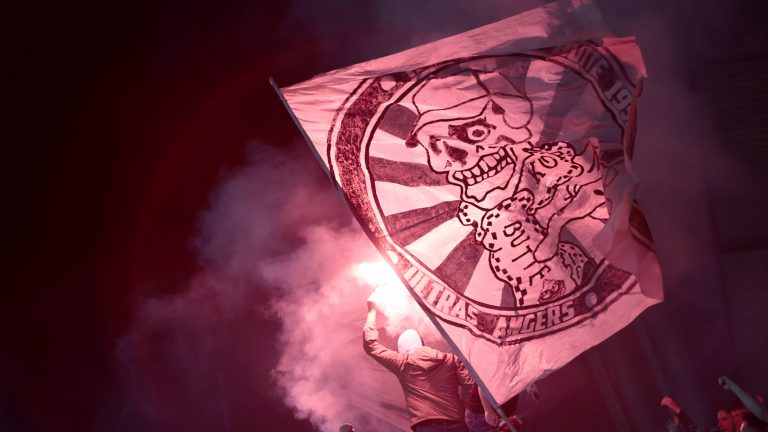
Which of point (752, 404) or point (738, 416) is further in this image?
point (738, 416)

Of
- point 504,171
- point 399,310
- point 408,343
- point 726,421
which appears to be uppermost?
point 504,171

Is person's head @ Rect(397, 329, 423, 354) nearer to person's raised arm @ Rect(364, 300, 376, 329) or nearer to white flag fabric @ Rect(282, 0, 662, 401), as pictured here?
person's raised arm @ Rect(364, 300, 376, 329)

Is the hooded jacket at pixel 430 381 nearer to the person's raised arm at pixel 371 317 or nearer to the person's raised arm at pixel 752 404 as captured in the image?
the person's raised arm at pixel 371 317

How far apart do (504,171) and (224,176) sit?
3620mm

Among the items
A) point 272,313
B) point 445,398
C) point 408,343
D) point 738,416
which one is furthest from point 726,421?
point 272,313

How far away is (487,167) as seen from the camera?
3287mm

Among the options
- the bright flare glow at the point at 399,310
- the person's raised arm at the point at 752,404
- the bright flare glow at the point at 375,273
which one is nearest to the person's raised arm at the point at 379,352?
the bright flare glow at the point at 399,310

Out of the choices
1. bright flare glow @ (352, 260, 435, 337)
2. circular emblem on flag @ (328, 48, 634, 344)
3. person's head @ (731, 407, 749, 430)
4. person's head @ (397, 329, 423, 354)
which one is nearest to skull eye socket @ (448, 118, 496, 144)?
circular emblem on flag @ (328, 48, 634, 344)

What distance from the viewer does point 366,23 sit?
552cm

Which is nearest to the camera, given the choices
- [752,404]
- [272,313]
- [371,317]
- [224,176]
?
[752,404]

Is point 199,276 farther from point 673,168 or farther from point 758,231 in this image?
point 758,231

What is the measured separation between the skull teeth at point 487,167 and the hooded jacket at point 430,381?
1.48 meters

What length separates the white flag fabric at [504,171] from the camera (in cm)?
310

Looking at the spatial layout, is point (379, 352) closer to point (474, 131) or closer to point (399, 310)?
point (399, 310)
